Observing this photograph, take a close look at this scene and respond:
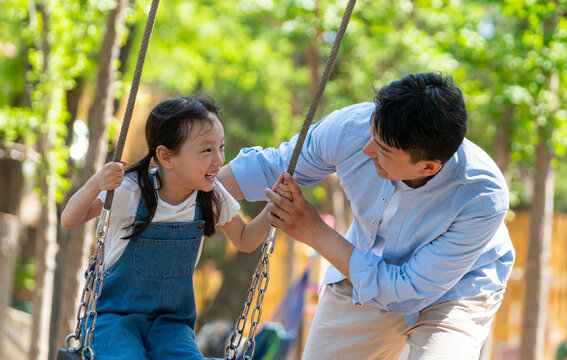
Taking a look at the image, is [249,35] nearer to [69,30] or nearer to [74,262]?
[69,30]

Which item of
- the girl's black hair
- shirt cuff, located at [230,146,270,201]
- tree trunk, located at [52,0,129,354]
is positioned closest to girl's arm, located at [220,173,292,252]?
shirt cuff, located at [230,146,270,201]

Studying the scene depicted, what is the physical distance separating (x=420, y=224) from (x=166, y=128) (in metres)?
0.94

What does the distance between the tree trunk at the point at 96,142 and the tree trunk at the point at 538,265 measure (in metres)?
3.39

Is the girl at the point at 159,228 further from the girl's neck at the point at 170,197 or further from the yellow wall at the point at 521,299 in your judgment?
the yellow wall at the point at 521,299

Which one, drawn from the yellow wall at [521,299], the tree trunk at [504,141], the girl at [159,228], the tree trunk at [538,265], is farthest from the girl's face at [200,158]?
the yellow wall at [521,299]

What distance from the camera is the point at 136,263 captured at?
252 cm

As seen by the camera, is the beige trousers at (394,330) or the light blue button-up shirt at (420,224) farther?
the beige trousers at (394,330)

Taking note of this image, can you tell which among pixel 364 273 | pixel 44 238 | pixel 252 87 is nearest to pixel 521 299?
pixel 252 87

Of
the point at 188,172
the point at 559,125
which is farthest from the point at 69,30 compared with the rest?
the point at 559,125

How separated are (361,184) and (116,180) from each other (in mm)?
853

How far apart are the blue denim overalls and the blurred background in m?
0.44

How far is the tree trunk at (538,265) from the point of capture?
233 inches

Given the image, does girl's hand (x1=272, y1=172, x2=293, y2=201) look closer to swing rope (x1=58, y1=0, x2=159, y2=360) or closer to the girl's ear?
the girl's ear

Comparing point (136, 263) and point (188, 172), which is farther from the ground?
point (188, 172)
